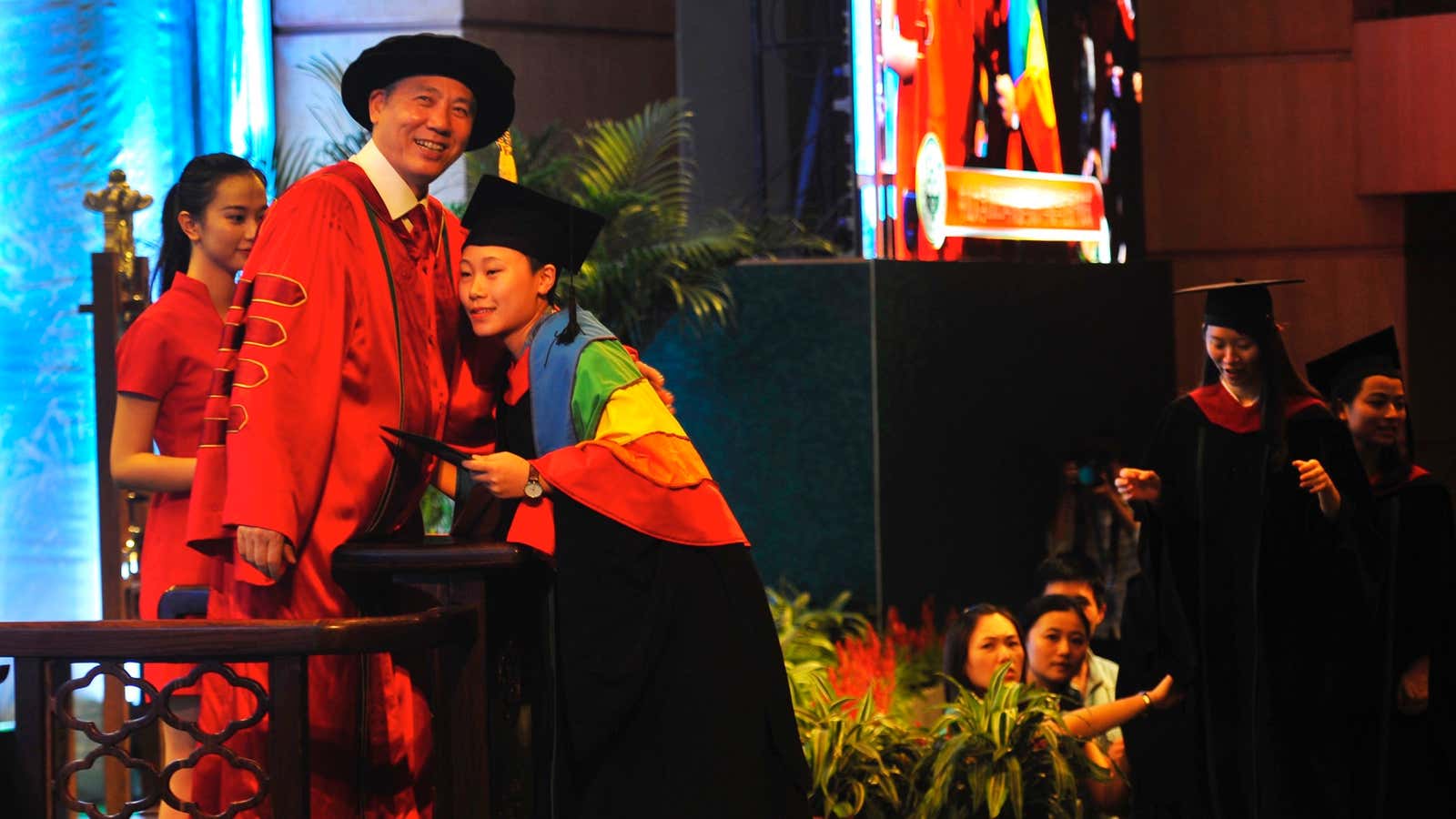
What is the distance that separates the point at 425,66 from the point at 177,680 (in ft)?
3.88

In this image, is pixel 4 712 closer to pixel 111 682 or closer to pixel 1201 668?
pixel 111 682

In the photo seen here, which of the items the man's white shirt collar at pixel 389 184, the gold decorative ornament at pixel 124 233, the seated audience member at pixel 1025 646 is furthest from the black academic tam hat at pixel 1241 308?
the gold decorative ornament at pixel 124 233

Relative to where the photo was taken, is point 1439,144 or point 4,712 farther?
point 1439,144

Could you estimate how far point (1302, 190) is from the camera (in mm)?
9289

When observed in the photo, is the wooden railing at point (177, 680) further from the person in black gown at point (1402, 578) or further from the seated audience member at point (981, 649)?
the person in black gown at point (1402, 578)

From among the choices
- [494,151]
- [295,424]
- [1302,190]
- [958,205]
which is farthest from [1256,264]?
[295,424]

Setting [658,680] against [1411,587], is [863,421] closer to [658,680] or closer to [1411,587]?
[1411,587]

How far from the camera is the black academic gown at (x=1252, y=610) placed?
16.0ft

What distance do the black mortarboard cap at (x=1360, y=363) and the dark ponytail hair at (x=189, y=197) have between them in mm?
2982

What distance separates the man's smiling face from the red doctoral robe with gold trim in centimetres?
8

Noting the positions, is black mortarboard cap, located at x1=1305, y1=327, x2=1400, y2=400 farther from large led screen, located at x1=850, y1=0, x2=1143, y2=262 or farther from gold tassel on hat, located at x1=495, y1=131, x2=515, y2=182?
Result: gold tassel on hat, located at x1=495, y1=131, x2=515, y2=182

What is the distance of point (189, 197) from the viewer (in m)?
3.83

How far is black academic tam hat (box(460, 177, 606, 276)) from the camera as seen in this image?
3.21m

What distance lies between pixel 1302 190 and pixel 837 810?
581 centimetres
